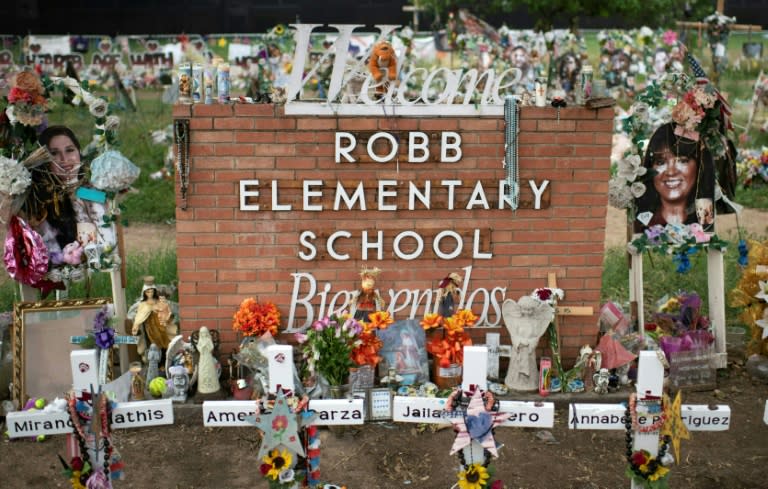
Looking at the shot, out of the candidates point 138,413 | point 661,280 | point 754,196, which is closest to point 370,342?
point 138,413

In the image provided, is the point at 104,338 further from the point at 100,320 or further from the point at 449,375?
the point at 449,375

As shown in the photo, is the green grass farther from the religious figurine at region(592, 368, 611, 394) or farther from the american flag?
the american flag

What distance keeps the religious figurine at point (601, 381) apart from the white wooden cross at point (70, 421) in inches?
136

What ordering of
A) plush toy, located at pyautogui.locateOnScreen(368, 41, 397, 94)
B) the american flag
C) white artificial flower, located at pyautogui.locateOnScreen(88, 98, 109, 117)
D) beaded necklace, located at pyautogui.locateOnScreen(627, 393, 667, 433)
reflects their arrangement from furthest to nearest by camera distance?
plush toy, located at pyautogui.locateOnScreen(368, 41, 397, 94) → the american flag → white artificial flower, located at pyautogui.locateOnScreen(88, 98, 109, 117) → beaded necklace, located at pyautogui.locateOnScreen(627, 393, 667, 433)

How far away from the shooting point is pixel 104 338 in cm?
632

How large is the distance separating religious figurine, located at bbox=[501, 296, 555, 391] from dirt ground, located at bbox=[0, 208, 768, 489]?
324mm

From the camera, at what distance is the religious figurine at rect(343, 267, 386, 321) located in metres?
6.61

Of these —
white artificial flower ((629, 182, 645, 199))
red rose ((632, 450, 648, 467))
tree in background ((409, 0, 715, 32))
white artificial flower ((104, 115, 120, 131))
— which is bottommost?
red rose ((632, 450, 648, 467))

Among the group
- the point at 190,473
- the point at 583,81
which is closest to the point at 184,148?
the point at 190,473

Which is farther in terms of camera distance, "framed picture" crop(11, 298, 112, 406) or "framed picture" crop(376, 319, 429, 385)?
"framed picture" crop(376, 319, 429, 385)

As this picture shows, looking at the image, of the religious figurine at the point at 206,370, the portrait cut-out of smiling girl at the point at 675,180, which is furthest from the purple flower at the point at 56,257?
the portrait cut-out of smiling girl at the point at 675,180

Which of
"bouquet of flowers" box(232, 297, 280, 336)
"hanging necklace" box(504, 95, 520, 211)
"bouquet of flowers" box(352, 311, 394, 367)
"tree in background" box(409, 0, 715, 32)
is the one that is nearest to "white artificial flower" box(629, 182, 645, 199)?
"hanging necklace" box(504, 95, 520, 211)

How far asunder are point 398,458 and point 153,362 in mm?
2149

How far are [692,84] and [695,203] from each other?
3.27 ft
